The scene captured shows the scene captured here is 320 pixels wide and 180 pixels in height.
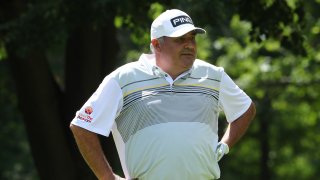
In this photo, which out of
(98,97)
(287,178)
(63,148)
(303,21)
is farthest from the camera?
(287,178)

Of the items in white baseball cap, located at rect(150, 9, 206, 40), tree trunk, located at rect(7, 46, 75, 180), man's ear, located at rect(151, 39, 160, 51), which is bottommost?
tree trunk, located at rect(7, 46, 75, 180)

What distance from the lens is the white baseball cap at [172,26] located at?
5363 millimetres

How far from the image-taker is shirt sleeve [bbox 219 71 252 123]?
18.6 feet

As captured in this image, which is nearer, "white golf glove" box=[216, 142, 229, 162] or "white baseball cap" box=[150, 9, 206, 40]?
"white baseball cap" box=[150, 9, 206, 40]

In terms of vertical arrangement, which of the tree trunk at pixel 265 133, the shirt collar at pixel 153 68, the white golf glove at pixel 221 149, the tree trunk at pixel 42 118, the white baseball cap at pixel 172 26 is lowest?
the tree trunk at pixel 265 133

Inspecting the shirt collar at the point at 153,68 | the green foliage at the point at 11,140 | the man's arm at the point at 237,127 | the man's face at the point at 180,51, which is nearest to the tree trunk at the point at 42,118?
the green foliage at the point at 11,140

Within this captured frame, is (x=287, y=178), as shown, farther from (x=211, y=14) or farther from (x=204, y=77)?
(x=204, y=77)

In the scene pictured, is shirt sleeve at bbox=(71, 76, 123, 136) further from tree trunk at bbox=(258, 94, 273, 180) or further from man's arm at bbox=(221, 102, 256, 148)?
tree trunk at bbox=(258, 94, 273, 180)

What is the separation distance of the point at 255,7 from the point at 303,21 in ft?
2.31

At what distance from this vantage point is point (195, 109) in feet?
17.6

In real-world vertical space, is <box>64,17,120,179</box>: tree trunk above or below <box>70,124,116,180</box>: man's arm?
below

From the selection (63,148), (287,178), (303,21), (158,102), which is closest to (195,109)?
(158,102)

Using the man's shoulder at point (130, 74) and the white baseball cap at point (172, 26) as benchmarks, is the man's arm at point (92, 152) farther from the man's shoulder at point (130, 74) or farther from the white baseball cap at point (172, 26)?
the white baseball cap at point (172, 26)

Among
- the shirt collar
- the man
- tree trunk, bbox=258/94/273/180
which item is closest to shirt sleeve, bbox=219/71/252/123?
the man
